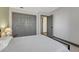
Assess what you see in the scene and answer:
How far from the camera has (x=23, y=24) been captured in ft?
16.0

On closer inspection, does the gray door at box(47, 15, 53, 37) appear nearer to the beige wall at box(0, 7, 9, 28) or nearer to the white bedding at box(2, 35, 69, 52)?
the beige wall at box(0, 7, 9, 28)

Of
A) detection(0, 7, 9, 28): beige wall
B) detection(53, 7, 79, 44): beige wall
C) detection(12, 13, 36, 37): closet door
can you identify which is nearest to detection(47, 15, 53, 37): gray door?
detection(12, 13, 36, 37): closet door

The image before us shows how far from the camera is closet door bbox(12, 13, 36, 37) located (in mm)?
4374

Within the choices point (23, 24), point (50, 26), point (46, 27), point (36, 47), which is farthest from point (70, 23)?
point (46, 27)

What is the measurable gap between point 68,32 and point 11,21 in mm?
2950

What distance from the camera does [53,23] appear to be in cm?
580

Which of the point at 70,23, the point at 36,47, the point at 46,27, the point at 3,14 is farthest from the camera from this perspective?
the point at 46,27

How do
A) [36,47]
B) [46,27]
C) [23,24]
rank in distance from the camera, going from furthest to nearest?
[46,27]
[23,24]
[36,47]

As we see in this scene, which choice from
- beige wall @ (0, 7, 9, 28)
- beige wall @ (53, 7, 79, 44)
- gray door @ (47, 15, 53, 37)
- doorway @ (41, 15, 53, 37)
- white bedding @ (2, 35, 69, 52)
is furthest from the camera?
doorway @ (41, 15, 53, 37)

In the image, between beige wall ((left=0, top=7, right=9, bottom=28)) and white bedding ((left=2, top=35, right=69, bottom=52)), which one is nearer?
white bedding ((left=2, top=35, right=69, bottom=52))

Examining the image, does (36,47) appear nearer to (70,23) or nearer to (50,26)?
(70,23)

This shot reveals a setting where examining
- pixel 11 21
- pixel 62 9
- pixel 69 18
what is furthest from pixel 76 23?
pixel 11 21
